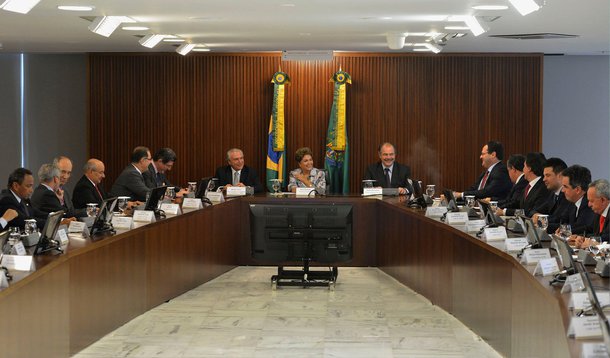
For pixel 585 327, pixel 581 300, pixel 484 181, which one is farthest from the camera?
pixel 484 181

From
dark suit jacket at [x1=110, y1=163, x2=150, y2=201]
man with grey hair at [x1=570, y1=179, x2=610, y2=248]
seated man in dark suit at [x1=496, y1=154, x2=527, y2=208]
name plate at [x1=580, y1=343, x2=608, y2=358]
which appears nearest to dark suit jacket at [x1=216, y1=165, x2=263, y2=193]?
dark suit jacket at [x1=110, y1=163, x2=150, y2=201]

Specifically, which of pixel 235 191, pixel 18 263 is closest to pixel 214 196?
pixel 235 191

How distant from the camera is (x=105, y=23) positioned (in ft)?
27.4

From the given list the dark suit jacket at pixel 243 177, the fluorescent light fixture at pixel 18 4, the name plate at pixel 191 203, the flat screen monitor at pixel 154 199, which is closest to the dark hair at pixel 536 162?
the name plate at pixel 191 203

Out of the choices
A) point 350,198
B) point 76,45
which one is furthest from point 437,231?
point 76,45

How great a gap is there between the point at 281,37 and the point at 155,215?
3342 mm

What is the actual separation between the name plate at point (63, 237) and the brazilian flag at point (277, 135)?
247 inches

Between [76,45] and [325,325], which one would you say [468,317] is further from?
[76,45]

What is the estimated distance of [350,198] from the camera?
9.66m

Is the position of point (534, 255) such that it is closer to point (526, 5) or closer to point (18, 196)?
point (526, 5)

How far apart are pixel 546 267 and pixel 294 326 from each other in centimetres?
264

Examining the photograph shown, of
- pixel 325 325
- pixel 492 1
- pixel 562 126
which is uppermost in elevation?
pixel 492 1

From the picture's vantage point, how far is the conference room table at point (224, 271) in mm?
4637

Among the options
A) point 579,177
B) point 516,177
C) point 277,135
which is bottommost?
point 516,177
